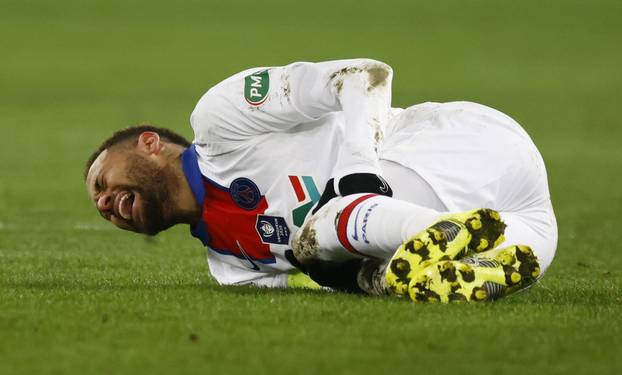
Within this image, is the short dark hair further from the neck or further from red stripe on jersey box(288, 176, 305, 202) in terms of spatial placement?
red stripe on jersey box(288, 176, 305, 202)

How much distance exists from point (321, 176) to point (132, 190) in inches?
35.9

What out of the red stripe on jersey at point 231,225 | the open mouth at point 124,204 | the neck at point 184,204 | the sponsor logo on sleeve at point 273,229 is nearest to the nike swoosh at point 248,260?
the red stripe on jersey at point 231,225

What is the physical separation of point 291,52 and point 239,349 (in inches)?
1225

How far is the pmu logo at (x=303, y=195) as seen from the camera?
6212mm

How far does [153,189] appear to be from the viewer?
21.0ft

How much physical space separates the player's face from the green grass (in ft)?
1.11

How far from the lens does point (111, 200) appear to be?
251 inches

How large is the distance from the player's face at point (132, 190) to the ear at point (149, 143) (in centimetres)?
7

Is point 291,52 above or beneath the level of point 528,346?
beneath

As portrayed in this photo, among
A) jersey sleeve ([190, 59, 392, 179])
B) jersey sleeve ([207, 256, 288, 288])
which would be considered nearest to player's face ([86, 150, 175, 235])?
jersey sleeve ([190, 59, 392, 179])

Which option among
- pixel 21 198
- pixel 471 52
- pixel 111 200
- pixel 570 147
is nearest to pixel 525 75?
pixel 471 52

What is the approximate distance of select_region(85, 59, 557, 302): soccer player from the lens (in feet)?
18.9

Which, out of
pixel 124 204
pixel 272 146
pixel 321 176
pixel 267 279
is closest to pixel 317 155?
pixel 321 176

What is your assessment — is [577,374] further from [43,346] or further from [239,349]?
[43,346]
